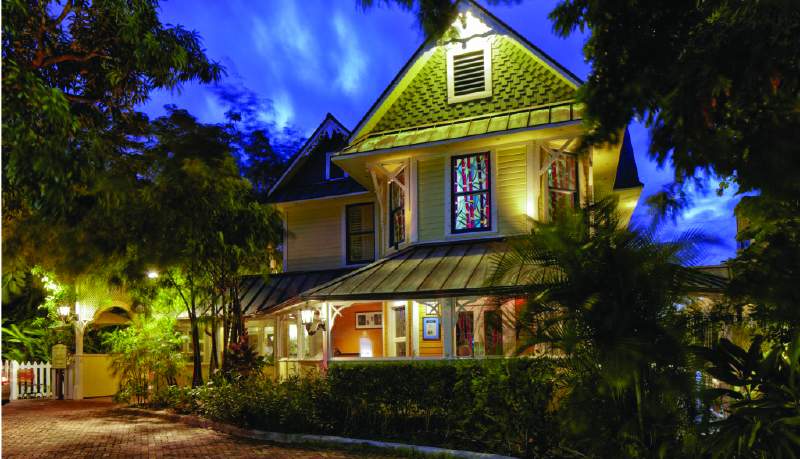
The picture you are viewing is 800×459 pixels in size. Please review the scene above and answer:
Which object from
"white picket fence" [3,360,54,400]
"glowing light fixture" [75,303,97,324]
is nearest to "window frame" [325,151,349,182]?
"glowing light fixture" [75,303,97,324]

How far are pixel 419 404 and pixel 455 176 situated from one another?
21.1ft

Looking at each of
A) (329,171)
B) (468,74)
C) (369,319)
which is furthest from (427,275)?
(329,171)

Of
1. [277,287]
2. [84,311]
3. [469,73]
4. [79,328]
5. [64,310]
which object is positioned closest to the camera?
[469,73]

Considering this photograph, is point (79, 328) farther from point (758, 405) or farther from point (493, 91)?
point (758, 405)

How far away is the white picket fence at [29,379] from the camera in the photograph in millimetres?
23453

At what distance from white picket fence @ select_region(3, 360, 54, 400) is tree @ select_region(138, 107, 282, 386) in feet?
27.5

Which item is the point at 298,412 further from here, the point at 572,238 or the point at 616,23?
the point at 616,23

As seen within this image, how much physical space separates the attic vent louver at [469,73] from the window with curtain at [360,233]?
221 inches

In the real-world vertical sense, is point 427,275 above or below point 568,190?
below

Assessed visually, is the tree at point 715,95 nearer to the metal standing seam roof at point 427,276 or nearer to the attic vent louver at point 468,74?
the metal standing seam roof at point 427,276

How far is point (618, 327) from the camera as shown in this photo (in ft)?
25.7

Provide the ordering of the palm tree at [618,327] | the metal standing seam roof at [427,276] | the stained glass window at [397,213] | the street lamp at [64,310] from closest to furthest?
the palm tree at [618,327] < the metal standing seam roof at [427,276] < the stained glass window at [397,213] < the street lamp at [64,310]

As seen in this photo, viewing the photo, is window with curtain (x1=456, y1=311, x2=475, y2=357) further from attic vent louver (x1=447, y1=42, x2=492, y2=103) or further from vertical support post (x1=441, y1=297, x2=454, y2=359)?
attic vent louver (x1=447, y1=42, x2=492, y2=103)

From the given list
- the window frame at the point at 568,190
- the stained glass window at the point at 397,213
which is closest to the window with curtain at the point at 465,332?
the stained glass window at the point at 397,213
